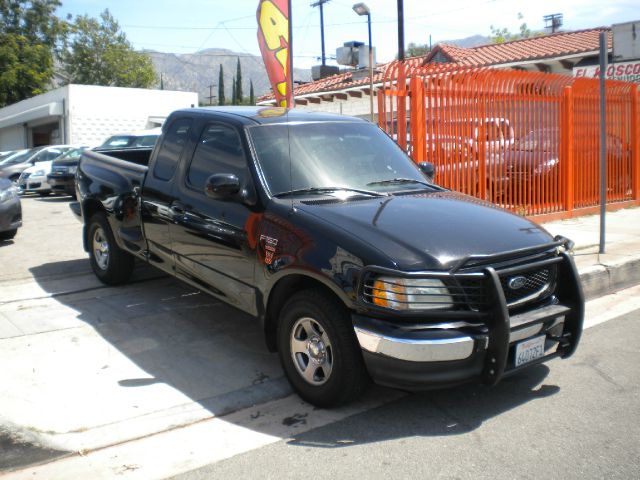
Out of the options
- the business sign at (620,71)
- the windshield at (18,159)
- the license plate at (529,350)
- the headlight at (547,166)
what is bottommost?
the license plate at (529,350)

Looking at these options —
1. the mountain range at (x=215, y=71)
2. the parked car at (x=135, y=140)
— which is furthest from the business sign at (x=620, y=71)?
the mountain range at (x=215, y=71)

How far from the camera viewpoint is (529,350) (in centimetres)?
421

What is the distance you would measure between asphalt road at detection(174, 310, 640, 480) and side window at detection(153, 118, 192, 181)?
9.37 feet

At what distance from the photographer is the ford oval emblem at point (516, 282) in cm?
416

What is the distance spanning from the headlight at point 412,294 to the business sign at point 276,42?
7.90 metres

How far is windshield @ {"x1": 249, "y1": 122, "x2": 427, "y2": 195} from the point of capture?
5008mm

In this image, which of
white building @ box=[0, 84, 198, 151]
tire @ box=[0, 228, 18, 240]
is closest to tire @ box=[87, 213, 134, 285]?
tire @ box=[0, 228, 18, 240]

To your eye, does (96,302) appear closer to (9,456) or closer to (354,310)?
(9,456)

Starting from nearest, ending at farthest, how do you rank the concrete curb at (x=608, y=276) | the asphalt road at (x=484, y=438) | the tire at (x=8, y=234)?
the asphalt road at (x=484, y=438) < the concrete curb at (x=608, y=276) < the tire at (x=8, y=234)

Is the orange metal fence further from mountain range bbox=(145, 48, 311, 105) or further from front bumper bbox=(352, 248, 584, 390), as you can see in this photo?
mountain range bbox=(145, 48, 311, 105)

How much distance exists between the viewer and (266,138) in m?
5.21

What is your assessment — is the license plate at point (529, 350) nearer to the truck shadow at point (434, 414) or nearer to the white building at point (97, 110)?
the truck shadow at point (434, 414)

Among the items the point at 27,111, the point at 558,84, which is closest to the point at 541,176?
the point at 558,84

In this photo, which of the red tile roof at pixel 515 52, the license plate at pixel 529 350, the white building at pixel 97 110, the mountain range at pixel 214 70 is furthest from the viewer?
the mountain range at pixel 214 70
